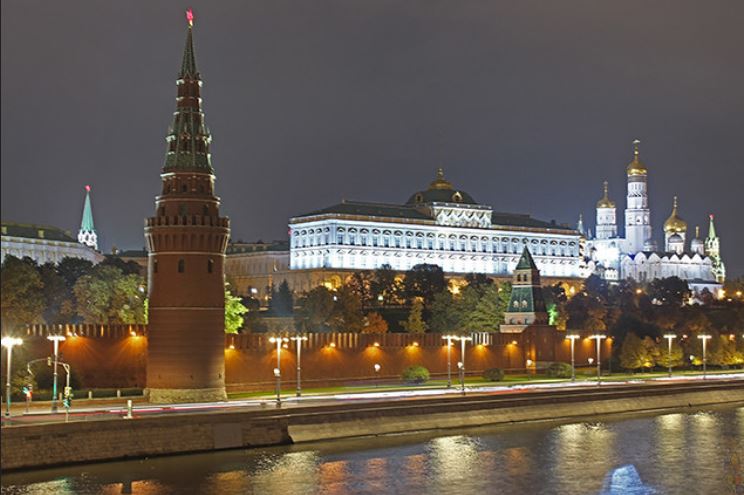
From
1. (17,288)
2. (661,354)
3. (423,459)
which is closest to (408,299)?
(661,354)

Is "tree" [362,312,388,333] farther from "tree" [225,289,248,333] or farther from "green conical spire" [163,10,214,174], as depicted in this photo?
"green conical spire" [163,10,214,174]

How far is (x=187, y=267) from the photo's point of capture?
229 feet

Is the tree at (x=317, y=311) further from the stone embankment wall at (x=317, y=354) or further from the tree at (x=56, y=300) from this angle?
the tree at (x=56, y=300)

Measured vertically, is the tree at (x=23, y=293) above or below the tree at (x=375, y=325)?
above

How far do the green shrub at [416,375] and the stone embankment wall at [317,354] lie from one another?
4.79 feet

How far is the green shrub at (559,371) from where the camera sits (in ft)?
336

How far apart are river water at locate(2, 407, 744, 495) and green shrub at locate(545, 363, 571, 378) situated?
3377cm

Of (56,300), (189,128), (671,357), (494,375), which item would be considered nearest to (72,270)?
(56,300)

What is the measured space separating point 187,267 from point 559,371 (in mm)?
42189

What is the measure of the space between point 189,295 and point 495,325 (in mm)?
56909

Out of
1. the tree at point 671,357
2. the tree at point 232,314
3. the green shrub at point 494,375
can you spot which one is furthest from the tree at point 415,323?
the tree at point 232,314

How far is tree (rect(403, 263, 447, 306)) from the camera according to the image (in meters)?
161

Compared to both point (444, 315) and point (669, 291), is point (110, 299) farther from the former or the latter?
point (669, 291)

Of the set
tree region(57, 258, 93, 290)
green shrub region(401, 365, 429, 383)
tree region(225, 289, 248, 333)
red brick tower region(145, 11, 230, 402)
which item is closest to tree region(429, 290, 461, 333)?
green shrub region(401, 365, 429, 383)
